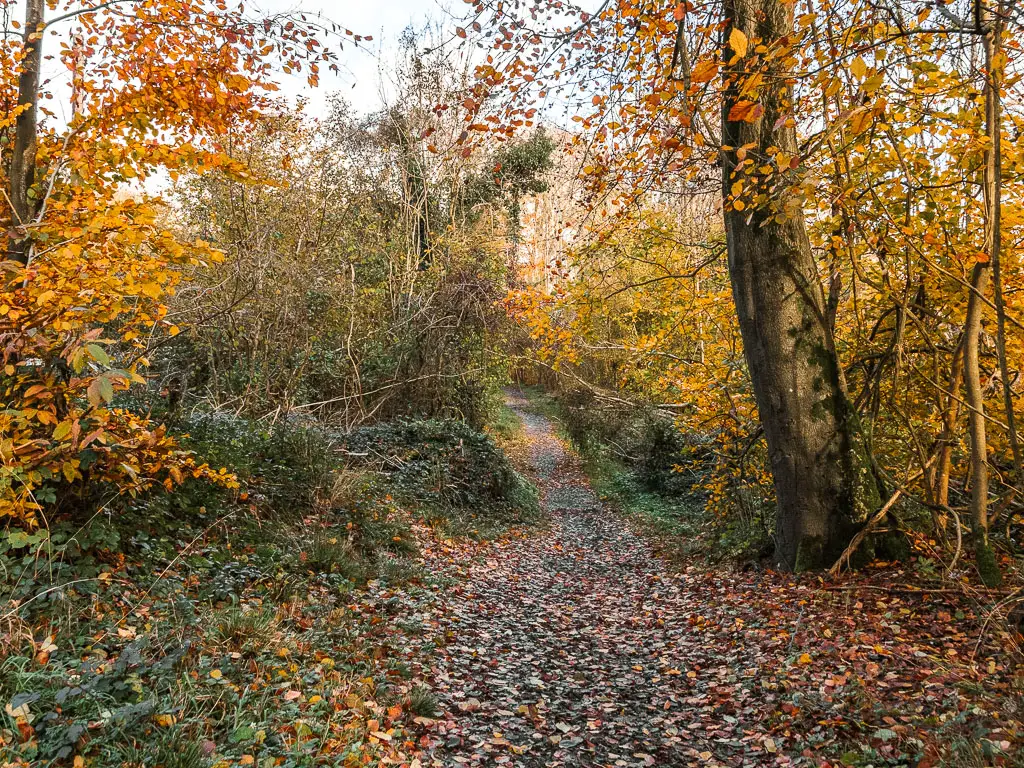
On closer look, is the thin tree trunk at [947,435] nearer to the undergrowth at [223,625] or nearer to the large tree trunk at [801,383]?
the large tree trunk at [801,383]

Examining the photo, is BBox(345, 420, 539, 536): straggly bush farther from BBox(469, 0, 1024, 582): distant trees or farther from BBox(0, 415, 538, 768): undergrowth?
BBox(469, 0, 1024, 582): distant trees

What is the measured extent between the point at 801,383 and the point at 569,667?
10.6ft

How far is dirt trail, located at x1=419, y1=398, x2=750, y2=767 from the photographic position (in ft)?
12.0

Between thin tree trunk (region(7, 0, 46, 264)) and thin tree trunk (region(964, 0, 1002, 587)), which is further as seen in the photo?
thin tree trunk (region(7, 0, 46, 264))

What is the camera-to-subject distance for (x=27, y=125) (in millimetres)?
4281

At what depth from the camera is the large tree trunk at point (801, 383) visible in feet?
17.8

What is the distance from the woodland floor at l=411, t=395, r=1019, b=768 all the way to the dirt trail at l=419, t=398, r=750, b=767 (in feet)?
0.05

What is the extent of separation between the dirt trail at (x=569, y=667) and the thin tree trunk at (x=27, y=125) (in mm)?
4410

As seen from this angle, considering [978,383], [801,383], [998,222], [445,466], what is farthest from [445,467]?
[998,222]

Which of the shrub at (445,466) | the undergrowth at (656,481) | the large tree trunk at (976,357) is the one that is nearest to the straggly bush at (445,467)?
the shrub at (445,466)

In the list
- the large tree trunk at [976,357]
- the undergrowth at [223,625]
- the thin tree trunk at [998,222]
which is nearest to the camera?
the undergrowth at [223,625]

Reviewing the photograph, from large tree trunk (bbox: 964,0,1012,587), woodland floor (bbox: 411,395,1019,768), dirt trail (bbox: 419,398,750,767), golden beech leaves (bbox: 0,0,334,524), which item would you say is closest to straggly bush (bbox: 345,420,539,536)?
dirt trail (bbox: 419,398,750,767)

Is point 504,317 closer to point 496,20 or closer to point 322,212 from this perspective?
point 322,212

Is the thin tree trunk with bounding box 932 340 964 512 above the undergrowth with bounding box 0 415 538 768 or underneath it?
above
